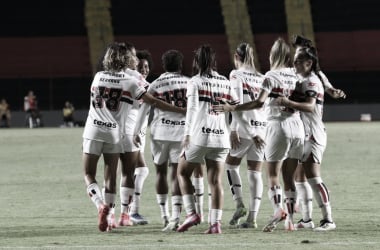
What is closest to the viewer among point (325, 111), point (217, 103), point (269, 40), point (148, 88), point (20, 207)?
point (217, 103)

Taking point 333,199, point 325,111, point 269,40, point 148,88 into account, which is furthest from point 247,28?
point 148,88

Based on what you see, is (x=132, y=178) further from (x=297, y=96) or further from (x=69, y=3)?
(x=69, y=3)

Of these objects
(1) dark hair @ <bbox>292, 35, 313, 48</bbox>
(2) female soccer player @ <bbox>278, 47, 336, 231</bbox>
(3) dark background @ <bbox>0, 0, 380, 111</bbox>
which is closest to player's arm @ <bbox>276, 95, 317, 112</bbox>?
(2) female soccer player @ <bbox>278, 47, 336, 231</bbox>

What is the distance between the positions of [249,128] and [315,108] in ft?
2.92

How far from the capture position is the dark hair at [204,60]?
32.3 feet

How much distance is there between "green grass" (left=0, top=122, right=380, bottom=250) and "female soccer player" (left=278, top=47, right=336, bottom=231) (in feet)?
1.11

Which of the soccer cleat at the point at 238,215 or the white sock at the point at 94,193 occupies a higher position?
the white sock at the point at 94,193

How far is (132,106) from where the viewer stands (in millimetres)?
11266

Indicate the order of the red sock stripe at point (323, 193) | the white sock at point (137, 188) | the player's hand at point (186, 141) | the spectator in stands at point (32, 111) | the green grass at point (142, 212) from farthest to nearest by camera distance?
the spectator in stands at point (32, 111), the white sock at point (137, 188), the red sock stripe at point (323, 193), the player's hand at point (186, 141), the green grass at point (142, 212)

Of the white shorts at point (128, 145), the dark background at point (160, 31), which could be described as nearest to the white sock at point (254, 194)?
the white shorts at point (128, 145)

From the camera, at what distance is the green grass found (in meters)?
9.25

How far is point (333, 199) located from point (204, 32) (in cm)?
3685

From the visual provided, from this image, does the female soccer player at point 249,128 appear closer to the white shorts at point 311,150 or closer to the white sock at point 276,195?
the white sock at point 276,195

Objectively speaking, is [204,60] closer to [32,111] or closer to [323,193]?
[323,193]
